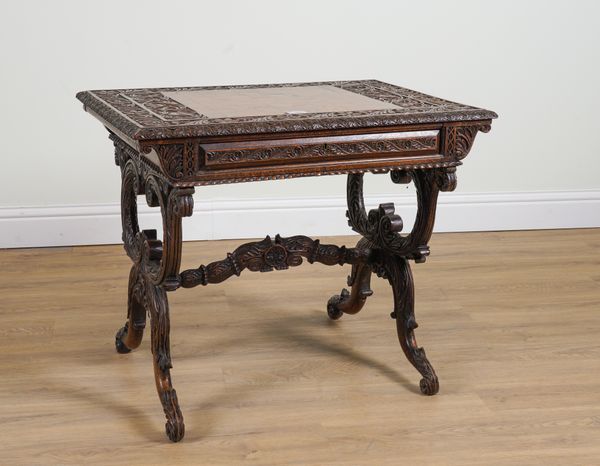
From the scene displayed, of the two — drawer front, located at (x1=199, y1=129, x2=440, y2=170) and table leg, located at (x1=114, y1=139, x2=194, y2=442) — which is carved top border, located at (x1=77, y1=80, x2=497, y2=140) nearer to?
drawer front, located at (x1=199, y1=129, x2=440, y2=170)

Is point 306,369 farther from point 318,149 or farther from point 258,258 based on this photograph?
point 318,149

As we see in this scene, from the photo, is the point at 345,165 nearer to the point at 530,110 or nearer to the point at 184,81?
the point at 184,81

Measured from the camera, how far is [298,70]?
4695 mm

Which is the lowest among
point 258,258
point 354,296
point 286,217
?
point 286,217

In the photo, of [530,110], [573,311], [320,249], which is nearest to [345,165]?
[320,249]

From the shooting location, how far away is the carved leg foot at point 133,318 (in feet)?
10.6

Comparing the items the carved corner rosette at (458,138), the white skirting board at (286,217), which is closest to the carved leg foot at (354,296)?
the carved corner rosette at (458,138)

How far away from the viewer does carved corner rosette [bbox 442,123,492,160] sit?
291 centimetres

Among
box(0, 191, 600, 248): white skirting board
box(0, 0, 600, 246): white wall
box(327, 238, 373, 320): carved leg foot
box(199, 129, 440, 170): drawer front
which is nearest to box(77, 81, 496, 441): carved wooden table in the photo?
box(199, 129, 440, 170): drawer front

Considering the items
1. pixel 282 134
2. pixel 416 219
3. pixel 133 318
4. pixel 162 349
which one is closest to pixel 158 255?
pixel 162 349

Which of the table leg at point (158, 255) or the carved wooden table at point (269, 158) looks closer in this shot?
the carved wooden table at point (269, 158)

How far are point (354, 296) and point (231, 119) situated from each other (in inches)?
46.2

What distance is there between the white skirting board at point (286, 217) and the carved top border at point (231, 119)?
1.54m

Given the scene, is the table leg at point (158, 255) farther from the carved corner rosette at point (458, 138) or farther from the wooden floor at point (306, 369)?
the carved corner rosette at point (458, 138)
